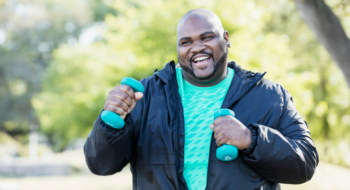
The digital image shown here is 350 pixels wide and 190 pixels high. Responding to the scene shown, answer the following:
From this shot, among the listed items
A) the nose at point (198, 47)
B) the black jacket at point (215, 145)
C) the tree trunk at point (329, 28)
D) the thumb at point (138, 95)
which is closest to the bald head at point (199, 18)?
the nose at point (198, 47)

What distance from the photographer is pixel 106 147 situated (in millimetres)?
1979

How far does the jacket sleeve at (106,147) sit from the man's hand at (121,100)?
0.11m

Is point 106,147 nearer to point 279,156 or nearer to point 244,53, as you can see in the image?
point 279,156

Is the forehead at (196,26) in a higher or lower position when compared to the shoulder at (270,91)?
higher

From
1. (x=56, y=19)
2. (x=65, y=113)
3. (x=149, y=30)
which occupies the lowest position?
(x=65, y=113)

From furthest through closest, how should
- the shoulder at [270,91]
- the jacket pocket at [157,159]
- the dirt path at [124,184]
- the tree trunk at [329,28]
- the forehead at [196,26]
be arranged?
the dirt path at [124,184], the tree trunk at [329,28], the forehead at [196,26], the shoulder at [270,91], the jacket pocket at [157,159]

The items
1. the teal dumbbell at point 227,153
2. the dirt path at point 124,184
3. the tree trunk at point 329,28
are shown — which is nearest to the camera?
the teal dumbbell at point 227,153

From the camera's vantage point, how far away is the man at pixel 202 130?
1.97m

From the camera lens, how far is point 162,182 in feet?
6.78

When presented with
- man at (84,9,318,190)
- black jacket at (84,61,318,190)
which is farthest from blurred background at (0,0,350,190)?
black jacket at (84,61,318,190)

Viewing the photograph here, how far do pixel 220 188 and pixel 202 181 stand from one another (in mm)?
132

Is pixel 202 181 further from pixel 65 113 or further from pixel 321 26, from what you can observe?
pixel 65 113

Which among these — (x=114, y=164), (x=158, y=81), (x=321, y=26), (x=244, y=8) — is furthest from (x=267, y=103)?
(x=244, y=8)

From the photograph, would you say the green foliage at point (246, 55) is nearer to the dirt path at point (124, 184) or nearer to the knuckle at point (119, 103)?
the dirt path at point (124, 184)
